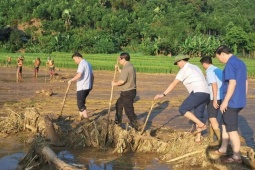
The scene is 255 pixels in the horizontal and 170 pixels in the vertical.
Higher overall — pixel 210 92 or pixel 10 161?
pixel 210 92

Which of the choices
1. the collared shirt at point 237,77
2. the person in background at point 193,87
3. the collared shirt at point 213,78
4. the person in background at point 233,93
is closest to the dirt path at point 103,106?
the collared shirt at point 213,78

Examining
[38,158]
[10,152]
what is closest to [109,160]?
[38,158]

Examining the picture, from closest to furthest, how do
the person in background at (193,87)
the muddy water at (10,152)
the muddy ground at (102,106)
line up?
the muddy water at (10,152), the person in background at (193,87), the muddy ground at (102,106)

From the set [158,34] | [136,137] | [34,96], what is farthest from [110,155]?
[158,34]

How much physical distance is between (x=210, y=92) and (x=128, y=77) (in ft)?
6.32

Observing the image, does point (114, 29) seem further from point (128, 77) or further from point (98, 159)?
point (98, 159)

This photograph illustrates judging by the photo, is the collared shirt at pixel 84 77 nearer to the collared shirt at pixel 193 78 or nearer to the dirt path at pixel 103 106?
the dirt path at pixel 103 106

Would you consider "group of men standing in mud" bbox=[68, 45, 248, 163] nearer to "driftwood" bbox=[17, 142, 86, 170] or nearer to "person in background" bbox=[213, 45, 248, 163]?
"person in background" bbox=[213, 45, 248, 163]

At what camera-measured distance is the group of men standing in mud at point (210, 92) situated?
A: 233 inches

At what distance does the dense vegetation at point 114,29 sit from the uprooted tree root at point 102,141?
43600mm

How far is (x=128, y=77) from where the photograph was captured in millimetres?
8438

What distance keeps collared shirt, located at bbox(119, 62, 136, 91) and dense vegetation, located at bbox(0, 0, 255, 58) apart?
1687 inches

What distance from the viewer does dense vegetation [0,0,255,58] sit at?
54.8 meters

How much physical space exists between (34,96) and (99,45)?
138 ft
